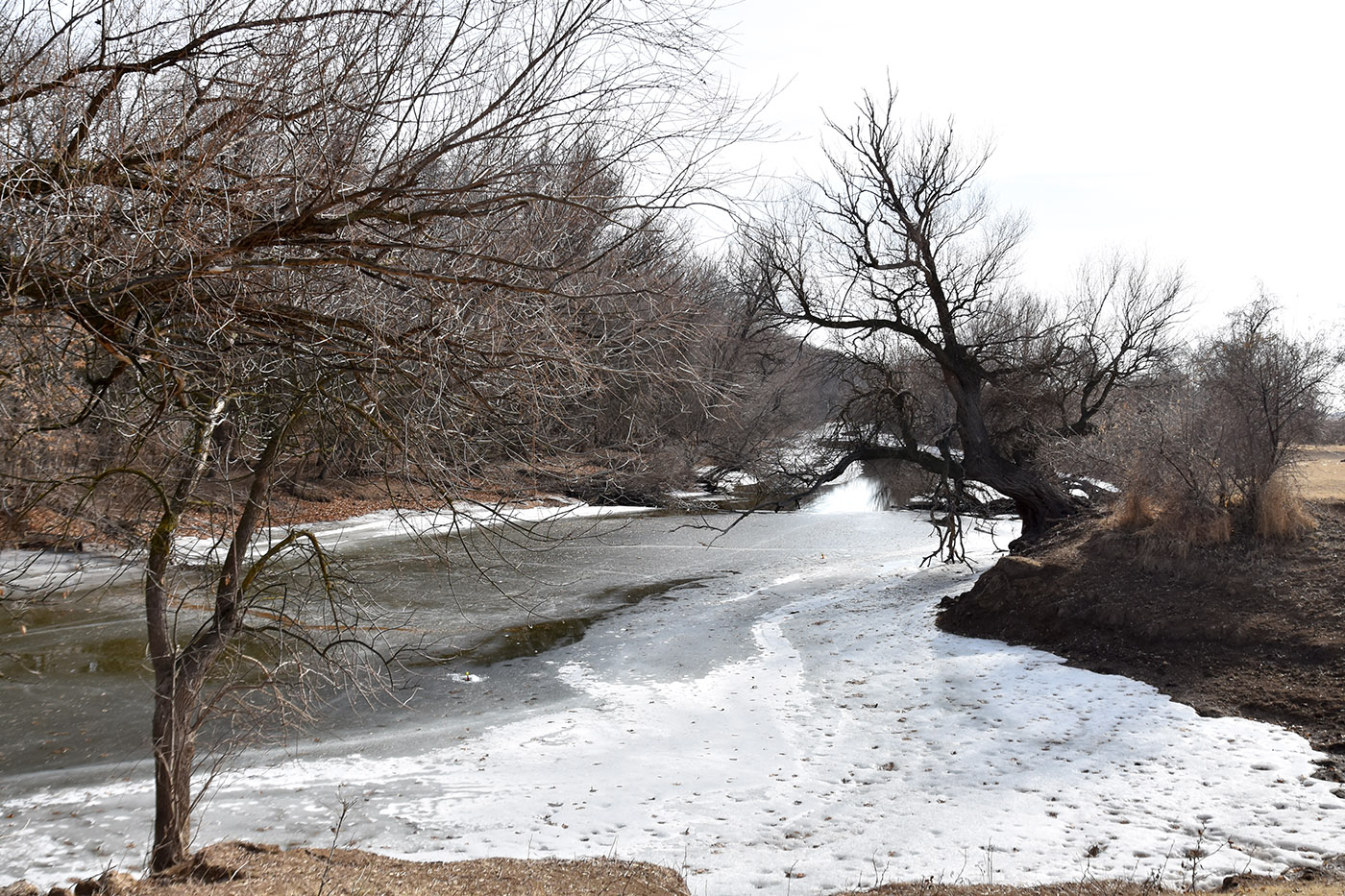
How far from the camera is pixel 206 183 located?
394cm

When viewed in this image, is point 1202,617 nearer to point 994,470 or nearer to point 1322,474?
point 1322,474

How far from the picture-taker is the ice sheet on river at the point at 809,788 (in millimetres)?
5879

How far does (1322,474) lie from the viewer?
1467 cm

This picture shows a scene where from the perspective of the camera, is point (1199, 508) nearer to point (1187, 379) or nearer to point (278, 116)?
point (1187, 379)

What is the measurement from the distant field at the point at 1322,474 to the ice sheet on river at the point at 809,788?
4.95 meters

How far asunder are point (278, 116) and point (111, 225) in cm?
74

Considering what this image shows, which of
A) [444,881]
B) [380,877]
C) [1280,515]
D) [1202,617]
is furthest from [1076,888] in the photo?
[1280,515]

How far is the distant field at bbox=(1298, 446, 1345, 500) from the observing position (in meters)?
12.3

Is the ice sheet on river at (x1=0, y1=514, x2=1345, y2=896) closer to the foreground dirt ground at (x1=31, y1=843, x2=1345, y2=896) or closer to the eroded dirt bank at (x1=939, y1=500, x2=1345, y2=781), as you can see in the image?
the foreground dirt ground at (x1=31, y1=843, x2=1345, y2=896)

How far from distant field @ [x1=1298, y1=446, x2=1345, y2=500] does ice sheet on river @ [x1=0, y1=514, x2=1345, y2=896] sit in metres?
4.95

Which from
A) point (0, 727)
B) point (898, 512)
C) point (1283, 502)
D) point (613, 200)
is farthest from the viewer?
point (898, 512)

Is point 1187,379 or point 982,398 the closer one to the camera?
point 1187,379

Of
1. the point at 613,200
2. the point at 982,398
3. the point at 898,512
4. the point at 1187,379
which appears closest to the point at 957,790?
the point at 613,200

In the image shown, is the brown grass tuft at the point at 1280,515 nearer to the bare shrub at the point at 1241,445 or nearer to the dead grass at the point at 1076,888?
the bare shrub at the point at 1241,445
